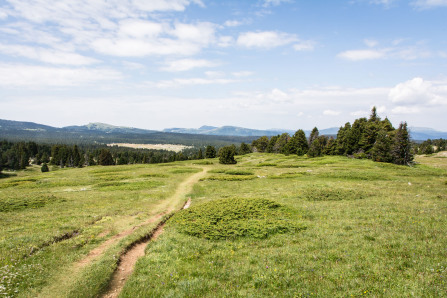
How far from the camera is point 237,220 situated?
1748 cm

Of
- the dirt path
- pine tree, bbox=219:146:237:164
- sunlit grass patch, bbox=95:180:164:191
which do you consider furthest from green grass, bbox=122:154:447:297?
pine tree, bbox=219:146:237:164

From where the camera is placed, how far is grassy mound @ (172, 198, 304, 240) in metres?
15.1

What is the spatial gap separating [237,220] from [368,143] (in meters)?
72.9

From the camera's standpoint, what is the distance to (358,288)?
8148mm

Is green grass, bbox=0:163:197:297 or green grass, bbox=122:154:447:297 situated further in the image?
green grass, bbox=0:163:197:297

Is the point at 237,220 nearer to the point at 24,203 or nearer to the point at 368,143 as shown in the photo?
the point at 24,203

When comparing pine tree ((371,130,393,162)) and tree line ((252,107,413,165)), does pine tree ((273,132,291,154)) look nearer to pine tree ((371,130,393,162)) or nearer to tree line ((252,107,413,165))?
tree line ((252,107,413,165))

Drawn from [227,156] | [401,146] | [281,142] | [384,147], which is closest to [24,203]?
[227,156]

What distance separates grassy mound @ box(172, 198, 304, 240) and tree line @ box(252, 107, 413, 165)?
2301 inches

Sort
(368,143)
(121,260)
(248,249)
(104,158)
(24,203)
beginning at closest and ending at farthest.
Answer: (121,260)
(248,249)
(24,203)
(368,143)
(104,158)

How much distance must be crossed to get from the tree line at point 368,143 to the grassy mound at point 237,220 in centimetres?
5844

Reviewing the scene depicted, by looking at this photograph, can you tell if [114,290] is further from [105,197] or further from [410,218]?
[105,197]

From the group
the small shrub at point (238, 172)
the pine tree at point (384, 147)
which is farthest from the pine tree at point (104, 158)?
the pine tree at point (384, 147)

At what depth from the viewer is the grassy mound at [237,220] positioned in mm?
15109
